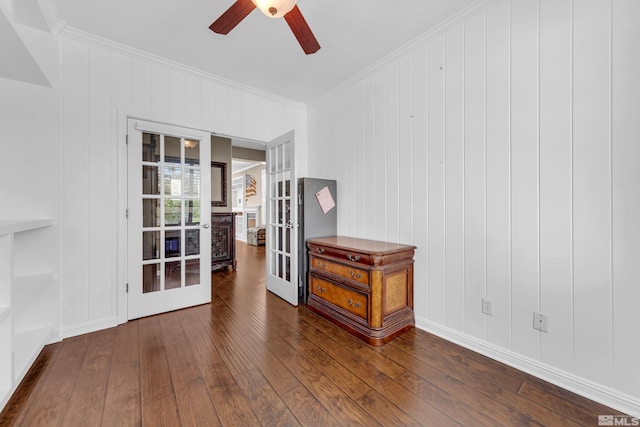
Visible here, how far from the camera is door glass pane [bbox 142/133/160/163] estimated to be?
2.62 metres

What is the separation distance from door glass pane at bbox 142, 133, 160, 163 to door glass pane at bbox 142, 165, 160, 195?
92mm

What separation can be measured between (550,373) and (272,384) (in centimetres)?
178

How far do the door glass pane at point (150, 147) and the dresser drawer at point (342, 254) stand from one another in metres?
1.89

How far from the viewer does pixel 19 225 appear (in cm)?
154

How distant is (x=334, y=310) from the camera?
249 cm

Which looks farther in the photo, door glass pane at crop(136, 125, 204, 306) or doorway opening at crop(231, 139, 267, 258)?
doorway opening at crop(231, 139, 267, 258)

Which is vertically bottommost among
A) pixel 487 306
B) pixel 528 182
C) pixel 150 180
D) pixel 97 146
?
pixel 487 306

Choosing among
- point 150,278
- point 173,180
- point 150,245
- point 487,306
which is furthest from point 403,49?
point 150,278

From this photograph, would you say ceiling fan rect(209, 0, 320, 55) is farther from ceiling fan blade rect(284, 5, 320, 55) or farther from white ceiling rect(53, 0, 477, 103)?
white ceiling rect(53, 0, 477, 103)

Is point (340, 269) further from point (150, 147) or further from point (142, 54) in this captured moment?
point (142, 54)

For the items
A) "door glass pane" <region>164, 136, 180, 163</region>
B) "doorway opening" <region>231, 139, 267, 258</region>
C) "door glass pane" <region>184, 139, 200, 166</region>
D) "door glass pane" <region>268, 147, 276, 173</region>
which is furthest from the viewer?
"doorway opening" <region>231, 139, 267, 258</region>
